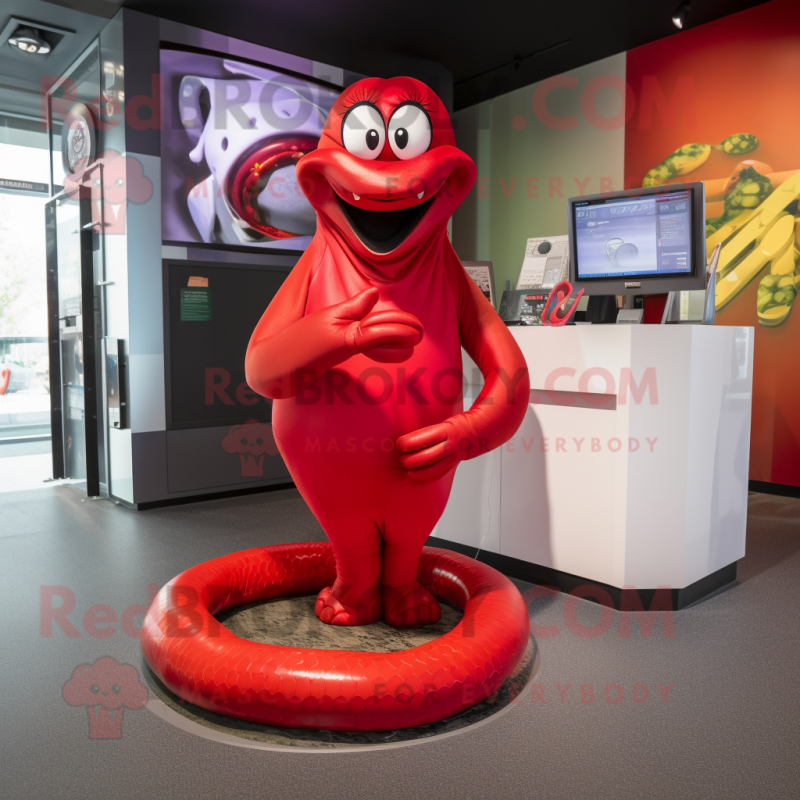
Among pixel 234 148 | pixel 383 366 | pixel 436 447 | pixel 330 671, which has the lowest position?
pixel 330 671

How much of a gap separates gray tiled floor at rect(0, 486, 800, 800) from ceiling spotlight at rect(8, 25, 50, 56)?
317 centimetres

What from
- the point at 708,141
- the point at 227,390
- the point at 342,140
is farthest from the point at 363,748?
the point at 708,141

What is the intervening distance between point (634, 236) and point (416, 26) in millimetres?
2604

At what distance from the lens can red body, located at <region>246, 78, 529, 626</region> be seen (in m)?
1.66

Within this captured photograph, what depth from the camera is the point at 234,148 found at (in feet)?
13.8

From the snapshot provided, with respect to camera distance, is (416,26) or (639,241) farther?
(416,26)

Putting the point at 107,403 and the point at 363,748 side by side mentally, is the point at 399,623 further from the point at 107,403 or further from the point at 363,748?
the point at 107,403

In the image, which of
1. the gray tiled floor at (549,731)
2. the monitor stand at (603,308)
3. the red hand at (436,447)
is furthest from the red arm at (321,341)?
the monitor stand at (603,308)

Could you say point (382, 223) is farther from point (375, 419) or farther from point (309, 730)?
point (309, 730)

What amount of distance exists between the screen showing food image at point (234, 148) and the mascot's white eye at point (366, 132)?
2.56 meters

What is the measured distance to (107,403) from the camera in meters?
4.06

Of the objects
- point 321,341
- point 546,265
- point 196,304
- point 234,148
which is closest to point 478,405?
point 321,341

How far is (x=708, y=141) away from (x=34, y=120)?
4585 millimetres

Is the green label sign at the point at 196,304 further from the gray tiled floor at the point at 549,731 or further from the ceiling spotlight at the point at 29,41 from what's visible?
the gray tiled floor at the point at 549,731
